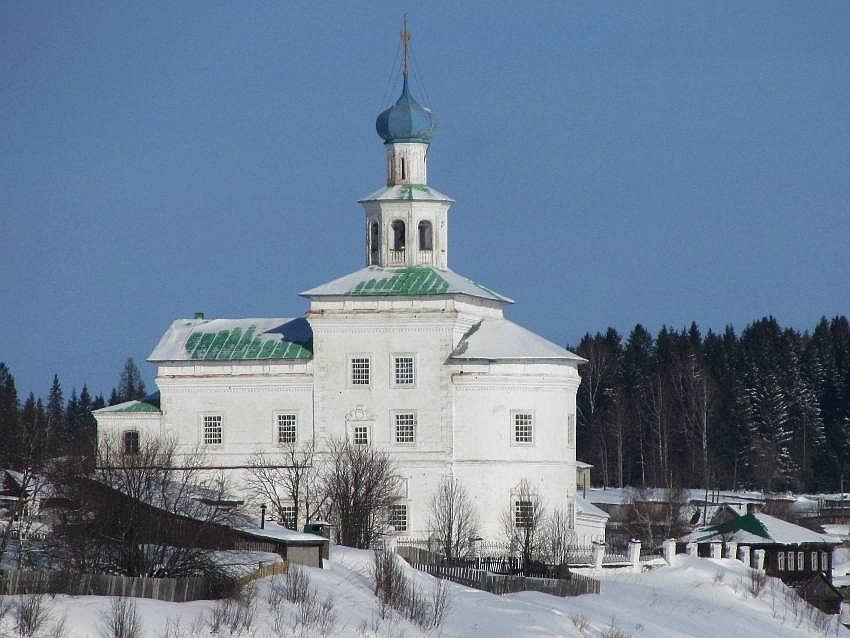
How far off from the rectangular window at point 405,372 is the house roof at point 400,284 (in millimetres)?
1747

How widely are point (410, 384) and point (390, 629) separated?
67.7 ft

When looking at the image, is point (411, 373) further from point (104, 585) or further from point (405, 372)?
point (104, 585)

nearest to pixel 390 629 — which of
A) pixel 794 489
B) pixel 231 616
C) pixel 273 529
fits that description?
pixel 231 616

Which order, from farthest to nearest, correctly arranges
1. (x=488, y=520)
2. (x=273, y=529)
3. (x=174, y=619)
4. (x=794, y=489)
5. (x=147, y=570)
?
(x=794, y=489) → (x=488, y=520) → (x=273, y=529) → (x=147, y=570) → (x=174, y=619)

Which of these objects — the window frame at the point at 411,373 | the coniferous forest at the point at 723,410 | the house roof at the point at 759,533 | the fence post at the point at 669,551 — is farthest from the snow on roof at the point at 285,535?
the coniferous forest at the point at 723,410

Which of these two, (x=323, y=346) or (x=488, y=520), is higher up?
(x=323, y=346)

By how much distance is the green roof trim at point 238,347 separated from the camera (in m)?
62.3

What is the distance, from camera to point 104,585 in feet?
125

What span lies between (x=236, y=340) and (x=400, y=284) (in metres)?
4.83

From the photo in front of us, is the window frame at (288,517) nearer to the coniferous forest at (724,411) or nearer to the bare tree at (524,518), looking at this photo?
the bare tree at (524,518)

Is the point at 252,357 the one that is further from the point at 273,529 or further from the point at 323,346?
the point at 273,529

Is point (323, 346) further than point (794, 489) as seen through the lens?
No

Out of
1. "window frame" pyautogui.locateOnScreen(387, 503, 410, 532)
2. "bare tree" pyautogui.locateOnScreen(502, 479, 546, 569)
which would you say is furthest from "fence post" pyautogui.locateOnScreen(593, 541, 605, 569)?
"window frame" pyautogui.locateOnScreen(387, 503, 410, 532)

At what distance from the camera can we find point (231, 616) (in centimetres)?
3831
